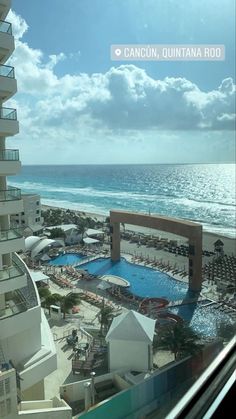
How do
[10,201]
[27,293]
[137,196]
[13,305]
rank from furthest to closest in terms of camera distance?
[137,196], [27,293], [13,305], [10,201]

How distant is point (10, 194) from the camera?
1771mm

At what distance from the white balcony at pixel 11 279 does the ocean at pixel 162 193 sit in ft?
18.1

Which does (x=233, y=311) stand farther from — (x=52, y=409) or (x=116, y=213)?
(x=52, y=409)

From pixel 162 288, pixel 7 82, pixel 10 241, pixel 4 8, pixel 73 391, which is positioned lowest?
pixel 162 288

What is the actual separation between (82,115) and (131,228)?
654cm

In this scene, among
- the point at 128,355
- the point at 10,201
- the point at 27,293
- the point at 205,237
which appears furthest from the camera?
the point at 205,237

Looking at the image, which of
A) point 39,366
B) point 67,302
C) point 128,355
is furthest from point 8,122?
point 67,302

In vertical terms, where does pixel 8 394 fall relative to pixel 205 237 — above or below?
above

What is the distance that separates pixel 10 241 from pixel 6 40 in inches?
39.2

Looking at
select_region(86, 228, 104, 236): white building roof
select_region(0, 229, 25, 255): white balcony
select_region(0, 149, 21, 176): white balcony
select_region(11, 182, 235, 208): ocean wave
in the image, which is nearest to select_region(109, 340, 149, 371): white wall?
select_region(0, 229, 25, 255): white balcony

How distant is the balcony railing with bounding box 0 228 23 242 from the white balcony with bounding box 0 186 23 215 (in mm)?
110

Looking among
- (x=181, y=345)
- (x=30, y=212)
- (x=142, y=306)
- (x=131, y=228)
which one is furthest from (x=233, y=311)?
(x=131, y=228)

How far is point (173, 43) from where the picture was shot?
8.28 feet

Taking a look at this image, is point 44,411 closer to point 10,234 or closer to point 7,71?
point 10,234
